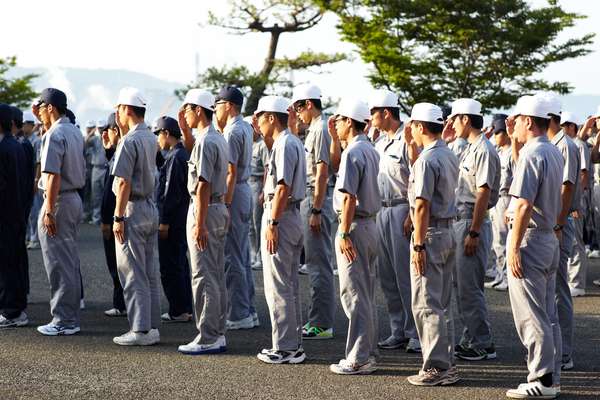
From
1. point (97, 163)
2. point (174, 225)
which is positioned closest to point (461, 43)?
point (97, 163)

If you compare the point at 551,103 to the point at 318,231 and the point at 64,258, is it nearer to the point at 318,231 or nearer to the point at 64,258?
the point at 318,231

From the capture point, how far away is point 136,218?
8.22 meters

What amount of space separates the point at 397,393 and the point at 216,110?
11.2 ft

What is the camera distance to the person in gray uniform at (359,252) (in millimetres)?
7180

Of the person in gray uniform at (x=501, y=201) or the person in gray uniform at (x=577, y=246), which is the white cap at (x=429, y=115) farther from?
the person in gray uniform at (x=577, y=246)

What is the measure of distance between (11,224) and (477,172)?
469 centimetres

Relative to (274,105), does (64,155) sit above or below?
below

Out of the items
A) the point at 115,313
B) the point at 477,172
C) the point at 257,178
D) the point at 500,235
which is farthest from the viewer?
the point at 257,178

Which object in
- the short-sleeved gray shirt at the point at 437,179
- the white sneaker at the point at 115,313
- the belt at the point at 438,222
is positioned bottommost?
the white sneaker at the point at 115,313

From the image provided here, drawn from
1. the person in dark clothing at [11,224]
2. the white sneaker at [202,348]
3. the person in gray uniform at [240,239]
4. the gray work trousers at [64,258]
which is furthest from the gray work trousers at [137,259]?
the person in dark clothing at [11,224]

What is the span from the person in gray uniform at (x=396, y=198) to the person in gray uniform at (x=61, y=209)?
283cm

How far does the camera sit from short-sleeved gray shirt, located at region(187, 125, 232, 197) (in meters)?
7.68

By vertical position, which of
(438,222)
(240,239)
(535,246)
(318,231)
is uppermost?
(438,222)

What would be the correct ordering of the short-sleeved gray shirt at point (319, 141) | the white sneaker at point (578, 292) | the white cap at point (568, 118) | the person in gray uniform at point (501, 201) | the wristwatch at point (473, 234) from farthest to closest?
the white sneaker at point (578, 292) < the white cap at point (568, 118) < the person in gray uniform at point (501, 201) < the short-sleeved gray shirt at point (319, 141) < the wristwatch at point (473, 234)
